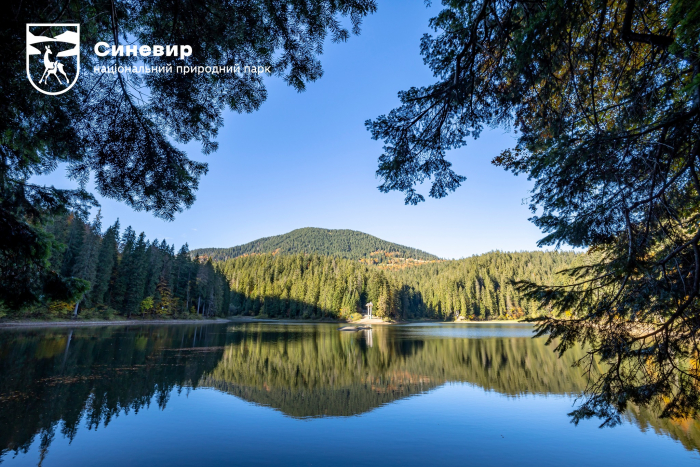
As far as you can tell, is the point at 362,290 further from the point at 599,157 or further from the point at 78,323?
the point at 599,157

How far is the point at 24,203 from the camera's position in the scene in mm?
4367

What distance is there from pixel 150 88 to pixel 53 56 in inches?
35.7

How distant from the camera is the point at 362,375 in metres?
15.2

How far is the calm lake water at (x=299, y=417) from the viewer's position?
7035 mm

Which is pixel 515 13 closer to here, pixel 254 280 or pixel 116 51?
pixel 116 51

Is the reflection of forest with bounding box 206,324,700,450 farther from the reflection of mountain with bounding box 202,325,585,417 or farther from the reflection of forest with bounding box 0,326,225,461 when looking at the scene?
the reflection of forest with bounding box 0,326,225,461

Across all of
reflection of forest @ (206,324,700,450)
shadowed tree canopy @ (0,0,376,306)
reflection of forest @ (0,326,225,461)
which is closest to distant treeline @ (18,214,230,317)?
reflection of forest @ (0,326,225,461)

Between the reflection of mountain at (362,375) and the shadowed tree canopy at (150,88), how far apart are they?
8.78 meters

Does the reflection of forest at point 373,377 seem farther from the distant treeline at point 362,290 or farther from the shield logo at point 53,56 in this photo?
the distant treeline at point 362,290

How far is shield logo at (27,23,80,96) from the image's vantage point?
319cm

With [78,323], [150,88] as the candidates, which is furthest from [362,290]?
[150,88]

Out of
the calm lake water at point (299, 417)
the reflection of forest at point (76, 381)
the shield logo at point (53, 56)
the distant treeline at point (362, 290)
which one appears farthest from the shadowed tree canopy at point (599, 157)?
the distant treeline at point (362, 290)

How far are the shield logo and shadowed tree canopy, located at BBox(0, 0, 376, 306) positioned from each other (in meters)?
0.08

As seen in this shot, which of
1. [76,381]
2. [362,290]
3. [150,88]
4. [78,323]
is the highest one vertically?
[362,290]
